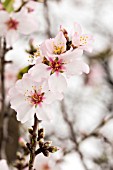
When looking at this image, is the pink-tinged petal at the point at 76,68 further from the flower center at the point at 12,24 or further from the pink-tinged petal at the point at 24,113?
the flower center at the point at 12,24

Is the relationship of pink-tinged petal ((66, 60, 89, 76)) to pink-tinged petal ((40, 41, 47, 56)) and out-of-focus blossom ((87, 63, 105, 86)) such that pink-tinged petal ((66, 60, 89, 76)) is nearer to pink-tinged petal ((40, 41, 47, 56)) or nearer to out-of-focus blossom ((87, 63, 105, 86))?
pink-tinged petal ((40, 41, 47, 56))

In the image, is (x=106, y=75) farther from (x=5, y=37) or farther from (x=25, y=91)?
(x=25, y=91)

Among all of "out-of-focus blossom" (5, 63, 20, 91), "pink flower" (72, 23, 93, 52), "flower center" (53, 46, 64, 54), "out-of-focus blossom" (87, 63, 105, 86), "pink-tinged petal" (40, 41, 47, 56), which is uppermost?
"out-of-focus blossom" (87, 63, 105, 86)

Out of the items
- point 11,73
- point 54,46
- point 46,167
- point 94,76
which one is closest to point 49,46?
point 54,46

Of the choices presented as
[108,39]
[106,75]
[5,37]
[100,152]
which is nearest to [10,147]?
[100,152]

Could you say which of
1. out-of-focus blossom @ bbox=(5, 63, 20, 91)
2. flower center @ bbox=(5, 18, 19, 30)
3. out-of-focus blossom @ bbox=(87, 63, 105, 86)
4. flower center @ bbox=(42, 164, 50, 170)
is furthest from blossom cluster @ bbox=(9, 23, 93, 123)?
out-of-focus blossom @ bbox=(87, 63, 105, 86)

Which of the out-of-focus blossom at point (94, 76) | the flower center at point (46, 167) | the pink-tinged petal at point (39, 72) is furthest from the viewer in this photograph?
the out-of-focus blossom at point (94, 76)

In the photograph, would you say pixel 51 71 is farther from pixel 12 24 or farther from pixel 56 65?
pixel 12 24

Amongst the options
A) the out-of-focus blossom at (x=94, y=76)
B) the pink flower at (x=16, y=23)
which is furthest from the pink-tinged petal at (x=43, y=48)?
the out-of-focus blossom at (x=94, y=76)
